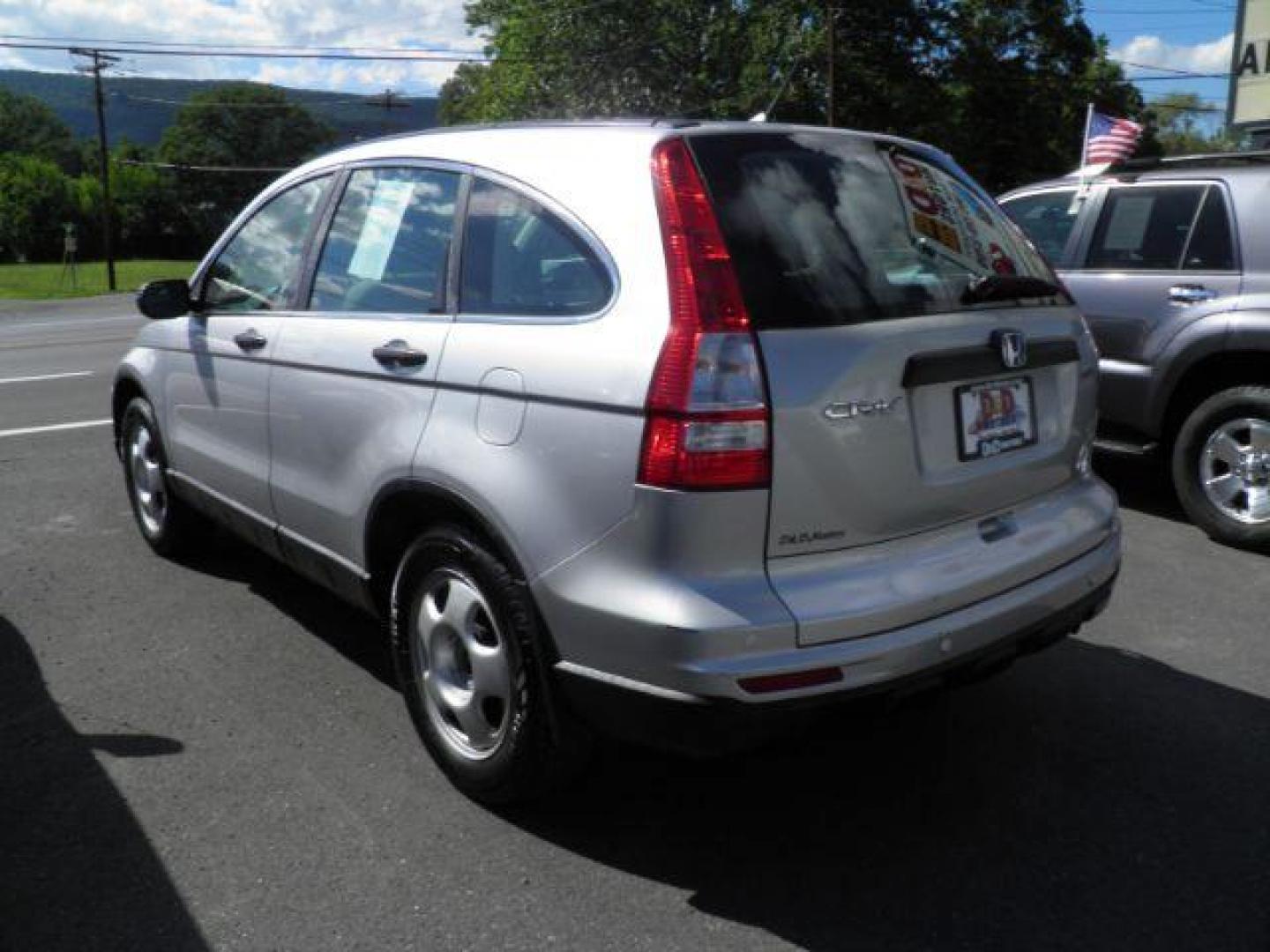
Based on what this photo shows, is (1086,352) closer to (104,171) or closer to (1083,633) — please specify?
(1083,633)

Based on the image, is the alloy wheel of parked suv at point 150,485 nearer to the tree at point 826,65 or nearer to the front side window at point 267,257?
the front side window at point 267,257

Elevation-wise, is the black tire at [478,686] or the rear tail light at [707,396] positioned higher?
the rear tail light at [707,396]

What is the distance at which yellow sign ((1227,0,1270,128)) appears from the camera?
15.9 meters

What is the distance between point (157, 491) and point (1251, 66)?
16223mm

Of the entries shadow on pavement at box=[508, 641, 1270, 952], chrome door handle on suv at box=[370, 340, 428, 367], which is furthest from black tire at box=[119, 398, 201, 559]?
shadow on pavement at box=[508, 641, 1270, 952]

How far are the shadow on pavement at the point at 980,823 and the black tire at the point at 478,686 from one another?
0.71ft

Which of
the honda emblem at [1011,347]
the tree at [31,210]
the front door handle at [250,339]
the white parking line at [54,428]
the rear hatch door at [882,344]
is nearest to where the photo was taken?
the rear hatch door at [882,344]

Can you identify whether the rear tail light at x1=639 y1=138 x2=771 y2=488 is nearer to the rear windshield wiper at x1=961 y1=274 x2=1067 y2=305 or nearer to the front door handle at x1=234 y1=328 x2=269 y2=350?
the rear windshield wiper at x1=961 y1=274 x2=1067 y2=305

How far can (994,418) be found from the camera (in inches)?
117

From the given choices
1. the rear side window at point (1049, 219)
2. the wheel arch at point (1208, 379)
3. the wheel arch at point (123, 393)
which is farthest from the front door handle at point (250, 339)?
the wheel arch at point (1208, 379)

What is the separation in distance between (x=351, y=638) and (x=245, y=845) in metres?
1.51

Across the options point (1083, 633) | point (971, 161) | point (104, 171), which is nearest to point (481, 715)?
point (1083, 633)

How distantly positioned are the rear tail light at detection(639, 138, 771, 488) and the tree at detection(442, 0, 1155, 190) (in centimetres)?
3938

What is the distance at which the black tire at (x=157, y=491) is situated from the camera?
5.14 m
